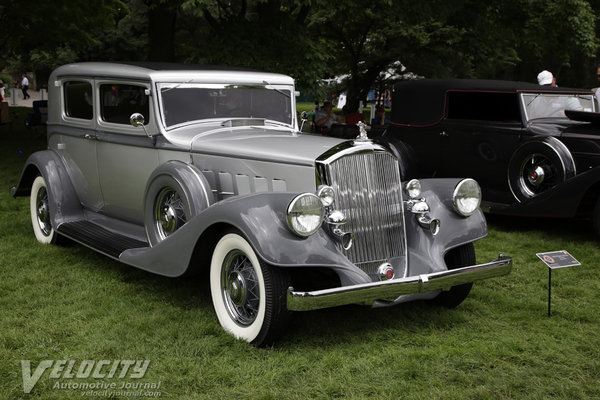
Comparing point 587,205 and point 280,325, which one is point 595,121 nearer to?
point 587,205

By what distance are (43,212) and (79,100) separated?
1.31 meters

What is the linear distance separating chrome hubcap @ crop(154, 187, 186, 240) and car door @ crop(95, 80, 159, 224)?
1.35 ft

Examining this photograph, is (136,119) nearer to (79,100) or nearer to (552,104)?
(79,100)

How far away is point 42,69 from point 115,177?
38723mm

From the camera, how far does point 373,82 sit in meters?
26.1

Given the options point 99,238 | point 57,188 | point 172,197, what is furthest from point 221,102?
point 57,188

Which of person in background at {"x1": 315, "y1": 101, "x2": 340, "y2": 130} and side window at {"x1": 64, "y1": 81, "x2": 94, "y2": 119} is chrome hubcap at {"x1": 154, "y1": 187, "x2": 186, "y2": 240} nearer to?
side window at {"x1": 64, "y1": 81, "x2": 94, "y2": 119}

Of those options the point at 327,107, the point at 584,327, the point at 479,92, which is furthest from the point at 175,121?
the point at 327,107

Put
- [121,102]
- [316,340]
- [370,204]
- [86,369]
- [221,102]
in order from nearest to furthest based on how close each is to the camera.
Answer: [86,369], [316,340], [370,204], [221,102], [121,102]

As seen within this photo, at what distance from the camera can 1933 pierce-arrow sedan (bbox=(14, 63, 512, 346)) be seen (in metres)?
4.05

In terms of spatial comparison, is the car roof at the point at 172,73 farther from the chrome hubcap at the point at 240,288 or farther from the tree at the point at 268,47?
the tree at the point at 268,47

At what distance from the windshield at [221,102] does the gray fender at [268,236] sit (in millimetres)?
1461

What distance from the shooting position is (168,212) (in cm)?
521

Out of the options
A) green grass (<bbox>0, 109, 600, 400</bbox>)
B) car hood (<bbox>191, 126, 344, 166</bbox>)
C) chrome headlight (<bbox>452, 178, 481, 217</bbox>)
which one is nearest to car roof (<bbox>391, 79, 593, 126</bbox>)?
green grass (<bbox>0, 109, 600, 400</bbox>)
